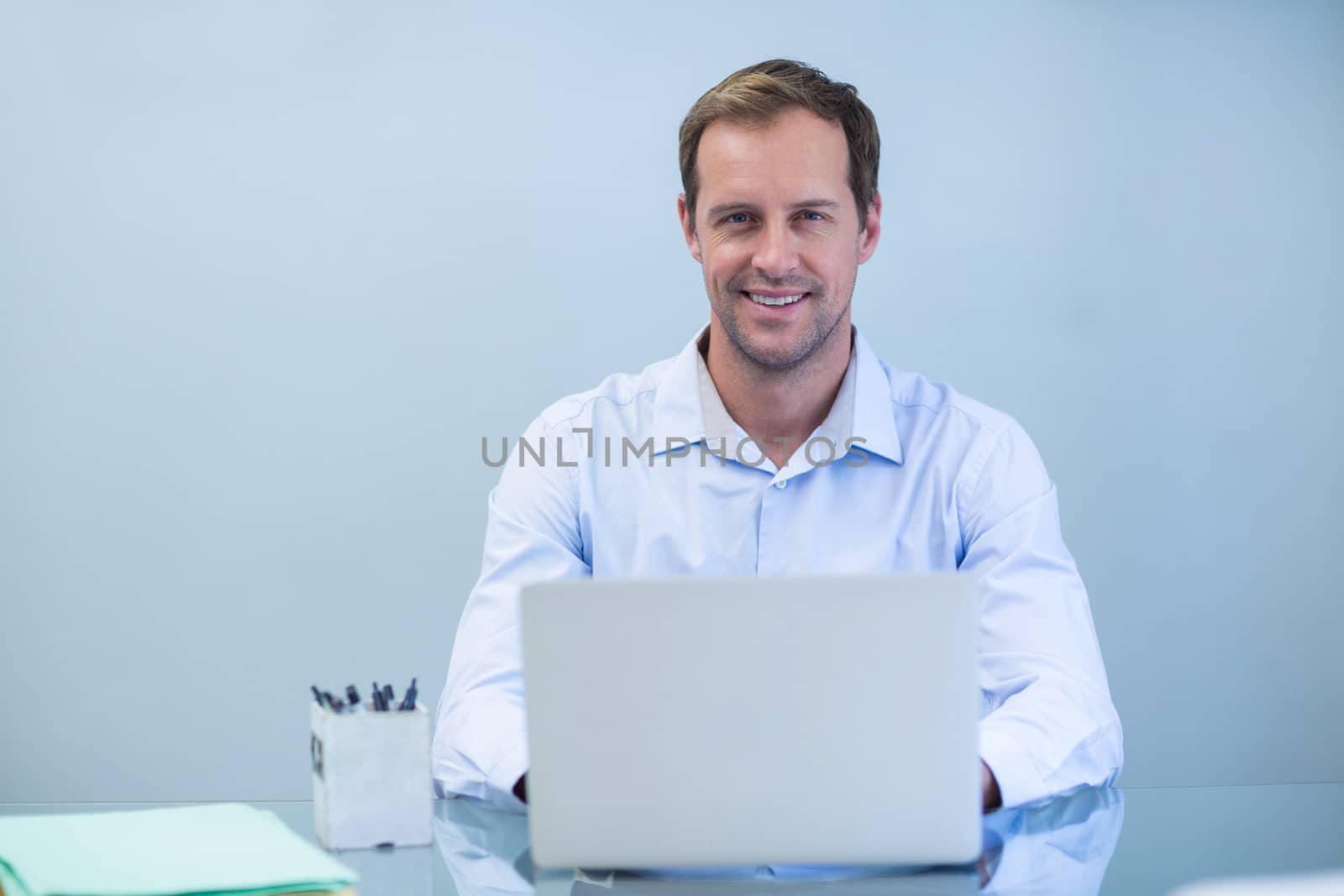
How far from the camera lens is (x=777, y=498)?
1977mm

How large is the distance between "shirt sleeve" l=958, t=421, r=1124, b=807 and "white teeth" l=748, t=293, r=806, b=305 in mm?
363

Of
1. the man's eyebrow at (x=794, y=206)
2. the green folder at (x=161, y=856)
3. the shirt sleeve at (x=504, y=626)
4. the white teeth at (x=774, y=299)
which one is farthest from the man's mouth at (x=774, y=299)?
the green folder at (x=161, y=856)

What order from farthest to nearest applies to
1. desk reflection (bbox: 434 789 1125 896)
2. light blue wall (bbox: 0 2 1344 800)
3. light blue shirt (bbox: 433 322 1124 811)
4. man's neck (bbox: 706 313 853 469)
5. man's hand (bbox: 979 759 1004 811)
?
light blue wall (bbox: 0 2 1344 800)
man's neck (bbox: 706 313 853 469)
light blue shirt (bbox: 433 322 1124 811)
man's hand (bbox: 979 759 1004 811)
desk reflection (bbox: 434 789 1125 896)

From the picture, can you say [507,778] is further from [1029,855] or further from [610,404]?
[610,404]

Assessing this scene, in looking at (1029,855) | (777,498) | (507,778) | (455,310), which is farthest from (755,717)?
(455,310)

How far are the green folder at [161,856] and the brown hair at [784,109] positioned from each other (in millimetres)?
1258

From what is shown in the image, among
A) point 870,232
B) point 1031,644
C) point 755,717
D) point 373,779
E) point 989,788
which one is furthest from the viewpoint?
point 870,232

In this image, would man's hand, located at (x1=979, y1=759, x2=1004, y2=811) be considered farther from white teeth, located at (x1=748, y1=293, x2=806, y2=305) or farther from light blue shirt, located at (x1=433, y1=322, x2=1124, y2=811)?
white teeth, located at (x1=748, y1=293, x2=806, y2=305)

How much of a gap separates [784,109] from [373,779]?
48.8 inches

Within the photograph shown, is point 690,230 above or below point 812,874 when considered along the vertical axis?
above

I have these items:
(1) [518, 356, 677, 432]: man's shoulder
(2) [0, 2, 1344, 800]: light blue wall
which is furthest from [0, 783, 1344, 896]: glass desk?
(2) [0, 2, 1344, 800]: light blue wall

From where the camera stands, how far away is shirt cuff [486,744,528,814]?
52.3 inches

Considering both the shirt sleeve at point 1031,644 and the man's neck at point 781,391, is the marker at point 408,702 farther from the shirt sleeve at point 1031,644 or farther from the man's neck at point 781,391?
the man's neck at point 781,391

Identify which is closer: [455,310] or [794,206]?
[794,206]
